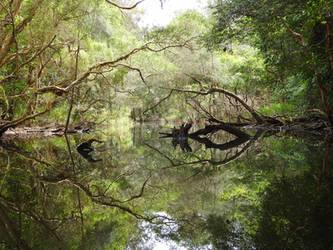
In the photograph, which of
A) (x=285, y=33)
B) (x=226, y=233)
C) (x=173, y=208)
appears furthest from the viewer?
(x=285, y=33)

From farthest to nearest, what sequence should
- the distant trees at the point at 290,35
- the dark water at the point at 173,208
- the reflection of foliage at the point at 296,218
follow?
the distant trees at the point at 290,35 < the dark water at the point at 173,208 < the reflection of foliage at the point at 296,218

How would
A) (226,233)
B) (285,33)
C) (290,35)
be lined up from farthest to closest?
1. (285,33)
2. (290,35)
3. (226,233)

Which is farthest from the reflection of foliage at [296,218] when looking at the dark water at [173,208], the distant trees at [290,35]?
the distant trees at [290,35]

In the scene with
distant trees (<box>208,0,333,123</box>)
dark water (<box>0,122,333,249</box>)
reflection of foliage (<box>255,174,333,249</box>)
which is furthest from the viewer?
distant trees (<box>208,0,333,123</box>)

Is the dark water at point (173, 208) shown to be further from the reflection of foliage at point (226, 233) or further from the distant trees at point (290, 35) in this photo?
the distant trees at point (290, 35)

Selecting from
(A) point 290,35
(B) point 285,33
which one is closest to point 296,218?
(A) point 290,35

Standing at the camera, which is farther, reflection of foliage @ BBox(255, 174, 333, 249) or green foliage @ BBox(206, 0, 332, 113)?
green foliage @ BBox(206, 0, 332, 113)

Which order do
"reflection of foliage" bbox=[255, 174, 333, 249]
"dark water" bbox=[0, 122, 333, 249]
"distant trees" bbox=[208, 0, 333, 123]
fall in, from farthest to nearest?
1. "distant trees" bbox=[208, 0, 333, 123]
2. "dark water" bbox=[0, 122, 333, 249]
3. "reflection of foliage" bbox=[255, 174, 333, 249]

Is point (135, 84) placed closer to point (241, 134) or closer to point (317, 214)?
point (241, 134)

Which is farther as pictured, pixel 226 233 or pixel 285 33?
pixel 285 33

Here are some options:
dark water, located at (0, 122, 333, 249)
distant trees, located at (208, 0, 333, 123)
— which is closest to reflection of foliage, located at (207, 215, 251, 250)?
dark water, located at (0, 122, 333, 249)

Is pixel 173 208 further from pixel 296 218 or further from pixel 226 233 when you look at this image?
pixel 296 218

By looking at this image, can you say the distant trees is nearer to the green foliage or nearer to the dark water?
the green foliage

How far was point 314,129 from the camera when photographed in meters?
9.44
